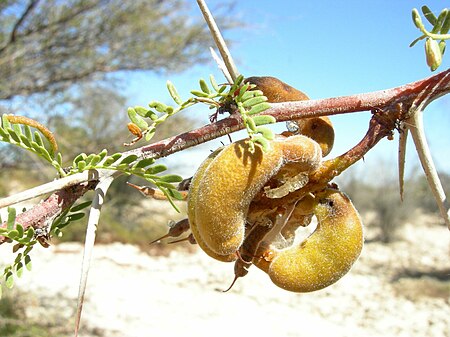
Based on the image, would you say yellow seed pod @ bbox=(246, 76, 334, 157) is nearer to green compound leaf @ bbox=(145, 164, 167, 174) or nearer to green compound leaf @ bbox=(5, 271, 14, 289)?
green compound leaf @ bbox=(145, 164, 167, 174)

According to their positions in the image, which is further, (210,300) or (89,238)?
(210,300)

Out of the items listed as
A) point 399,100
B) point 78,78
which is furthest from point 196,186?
point 78,78

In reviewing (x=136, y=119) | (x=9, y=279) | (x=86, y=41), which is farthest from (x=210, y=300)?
(x=136, y=119)

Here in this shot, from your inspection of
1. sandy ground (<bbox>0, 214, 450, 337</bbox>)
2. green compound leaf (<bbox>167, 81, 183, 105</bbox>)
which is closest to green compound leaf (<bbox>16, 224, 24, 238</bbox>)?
green compound leaf (<bbox>167, 81, 183, 105</bbox>)

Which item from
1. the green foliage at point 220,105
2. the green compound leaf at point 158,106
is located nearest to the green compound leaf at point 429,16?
the green foliage at point 220,105

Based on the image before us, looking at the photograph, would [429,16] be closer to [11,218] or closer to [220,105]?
[220,105]

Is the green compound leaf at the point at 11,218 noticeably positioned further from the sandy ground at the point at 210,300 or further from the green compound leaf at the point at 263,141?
the sandy ground at the point at 210,300
